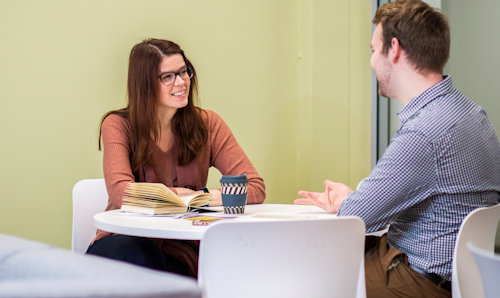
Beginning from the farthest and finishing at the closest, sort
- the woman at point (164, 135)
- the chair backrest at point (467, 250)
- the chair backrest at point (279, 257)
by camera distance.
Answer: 1. the woman at point (164, 135)
2. the chair backrest at point (467, 250)
3. the chair backrest at point (279, 257)

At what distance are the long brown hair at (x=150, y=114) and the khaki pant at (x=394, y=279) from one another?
3.65ft

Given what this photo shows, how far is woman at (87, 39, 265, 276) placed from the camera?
8.16ft

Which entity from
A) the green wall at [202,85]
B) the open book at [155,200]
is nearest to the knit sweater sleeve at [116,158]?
the open book at [155,200]

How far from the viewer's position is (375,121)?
4.29 m

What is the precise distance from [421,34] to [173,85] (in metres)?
1.21

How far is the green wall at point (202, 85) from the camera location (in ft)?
9.80

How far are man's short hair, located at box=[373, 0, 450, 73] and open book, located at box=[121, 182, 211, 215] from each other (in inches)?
37.1

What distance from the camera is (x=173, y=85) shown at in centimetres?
271

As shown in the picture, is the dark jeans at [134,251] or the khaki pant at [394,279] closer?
the khaki pant at [394,279]

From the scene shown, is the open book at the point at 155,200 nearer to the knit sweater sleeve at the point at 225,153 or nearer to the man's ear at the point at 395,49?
the knit sweater sleeve at the point at 225,153

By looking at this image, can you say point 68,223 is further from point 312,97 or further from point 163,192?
point 312,97

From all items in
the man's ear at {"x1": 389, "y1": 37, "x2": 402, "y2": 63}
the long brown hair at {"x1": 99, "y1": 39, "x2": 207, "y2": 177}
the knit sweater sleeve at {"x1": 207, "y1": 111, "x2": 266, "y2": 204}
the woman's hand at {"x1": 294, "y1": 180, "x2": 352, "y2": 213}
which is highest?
the man's ear at {"x1": 389, "y1": 37, "x2": 402, "y2": 63}

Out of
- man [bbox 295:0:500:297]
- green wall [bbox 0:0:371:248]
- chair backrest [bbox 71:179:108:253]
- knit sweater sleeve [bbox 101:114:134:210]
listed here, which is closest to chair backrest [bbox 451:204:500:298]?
man [bbox 295:0:500:297]

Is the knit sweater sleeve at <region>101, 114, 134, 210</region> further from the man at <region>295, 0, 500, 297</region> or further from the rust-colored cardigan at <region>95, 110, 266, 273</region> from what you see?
the man at <region>295, 0, 500, 297</region>
